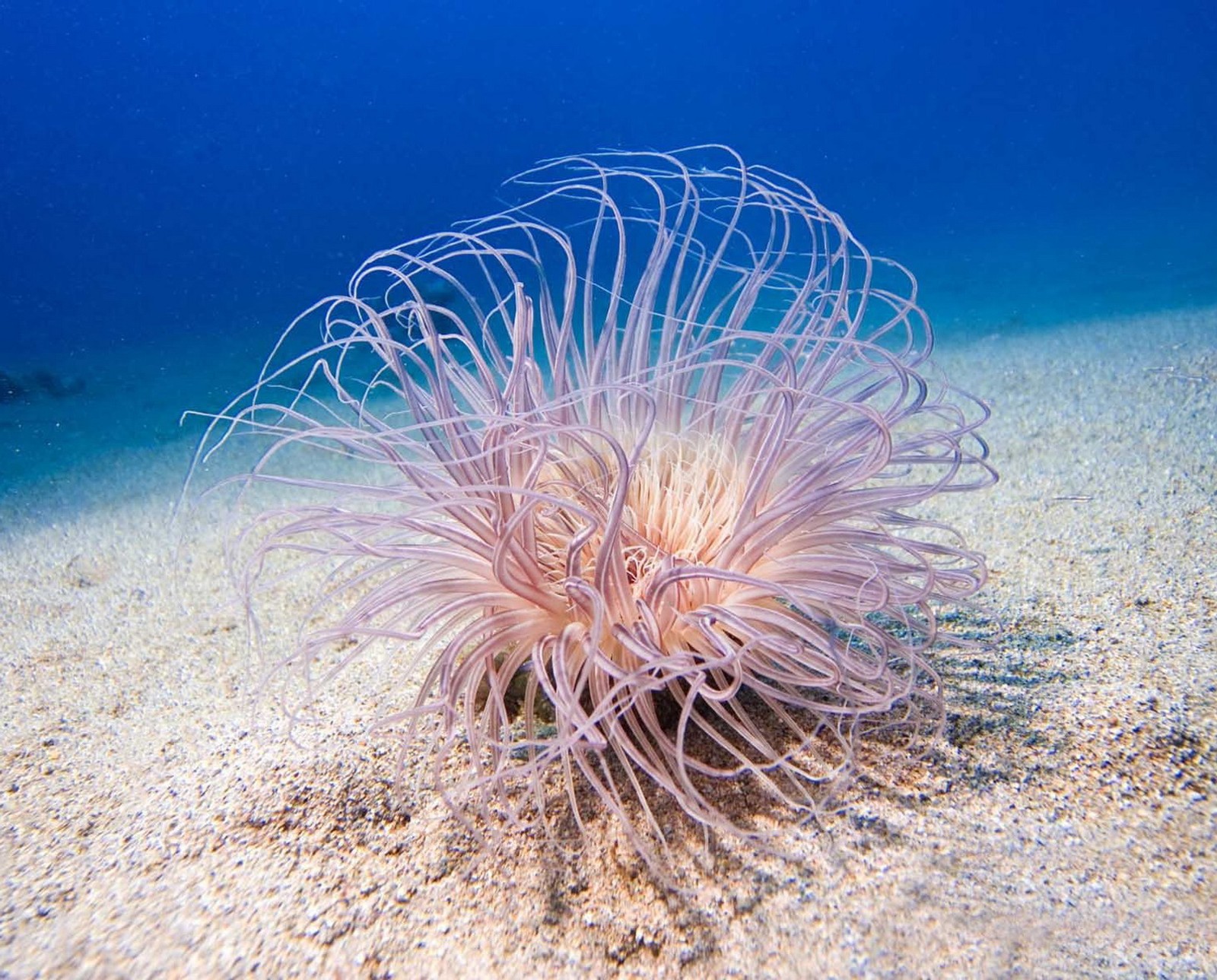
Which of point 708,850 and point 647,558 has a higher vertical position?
point 647,558

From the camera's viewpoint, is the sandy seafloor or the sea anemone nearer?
the sandy seafloor

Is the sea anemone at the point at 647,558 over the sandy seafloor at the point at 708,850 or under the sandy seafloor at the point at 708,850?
over

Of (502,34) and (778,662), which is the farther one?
(502,34)

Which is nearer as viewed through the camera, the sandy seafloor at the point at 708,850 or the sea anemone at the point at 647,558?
the sandy seafloor at the point at 708,850

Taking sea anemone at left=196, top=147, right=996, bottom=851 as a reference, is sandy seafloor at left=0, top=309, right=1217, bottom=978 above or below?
below

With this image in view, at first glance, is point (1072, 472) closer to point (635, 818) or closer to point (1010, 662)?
point (1010, 662)

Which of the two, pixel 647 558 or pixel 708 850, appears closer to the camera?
pixel 708 850

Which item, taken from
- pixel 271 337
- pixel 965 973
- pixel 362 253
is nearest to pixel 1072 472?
pixel 965 973

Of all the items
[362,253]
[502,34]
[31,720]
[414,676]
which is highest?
[502,34]
